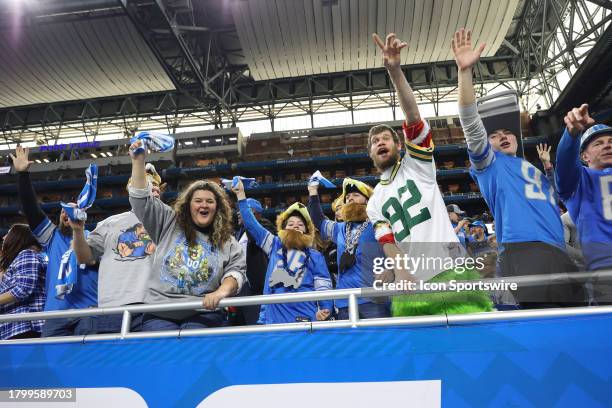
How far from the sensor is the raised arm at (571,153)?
1.82 meters

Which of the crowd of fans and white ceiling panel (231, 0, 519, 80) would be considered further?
white ceiling panel (231, 0, 519, 80)

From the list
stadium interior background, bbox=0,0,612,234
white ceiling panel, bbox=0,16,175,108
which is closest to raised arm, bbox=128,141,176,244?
stadium interior background, bbox=0,0,612,234

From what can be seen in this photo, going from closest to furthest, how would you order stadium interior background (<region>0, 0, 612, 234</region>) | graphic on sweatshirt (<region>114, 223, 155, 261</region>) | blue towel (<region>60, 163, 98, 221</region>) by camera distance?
blue towel (<region>60, 163, 98, 221</region>), graphic on sweatshirt (<region>114, 223, 155, 261</region>), stadium interior background (<region>0, 0, 612, 234</region>)

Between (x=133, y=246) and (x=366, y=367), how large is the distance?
1751mm

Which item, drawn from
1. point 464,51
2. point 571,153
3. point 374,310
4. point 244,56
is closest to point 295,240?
point 374,310

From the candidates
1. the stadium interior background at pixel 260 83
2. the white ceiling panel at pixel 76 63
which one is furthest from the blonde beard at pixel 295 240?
the white ceiling panel at pixel 76 63

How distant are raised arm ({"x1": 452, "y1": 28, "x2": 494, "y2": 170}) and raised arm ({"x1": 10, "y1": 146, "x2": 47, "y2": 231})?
3.06 meters

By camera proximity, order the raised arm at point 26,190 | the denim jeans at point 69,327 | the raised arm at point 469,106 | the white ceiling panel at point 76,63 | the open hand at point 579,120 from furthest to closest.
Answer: the white ceiling panel at point 76,63, the raised arm at point 26,190, the denim jeans at point 69,327, the open hand at point 579,120, the raised arm at point 469,106

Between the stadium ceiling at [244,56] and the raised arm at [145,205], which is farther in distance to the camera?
the stadium ceiling at [244,56]

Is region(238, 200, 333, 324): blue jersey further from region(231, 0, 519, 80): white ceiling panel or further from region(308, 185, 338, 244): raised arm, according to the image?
region(231, 0, 519, 80): white ceiling panel

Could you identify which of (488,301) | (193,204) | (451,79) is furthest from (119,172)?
(488,301)

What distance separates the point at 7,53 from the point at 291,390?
19.8 meters

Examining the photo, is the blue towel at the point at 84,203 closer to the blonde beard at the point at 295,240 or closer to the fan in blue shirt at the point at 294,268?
the fan in blue shirt at the point at 294,268

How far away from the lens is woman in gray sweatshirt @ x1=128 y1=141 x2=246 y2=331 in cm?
184
